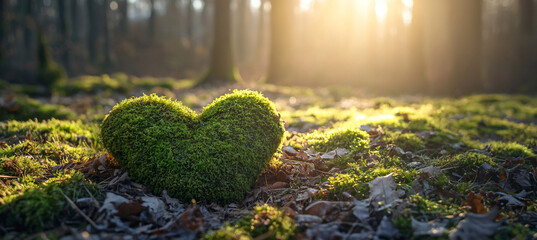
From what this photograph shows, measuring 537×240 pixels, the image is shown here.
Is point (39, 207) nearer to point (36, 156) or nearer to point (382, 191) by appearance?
point (36, 156)

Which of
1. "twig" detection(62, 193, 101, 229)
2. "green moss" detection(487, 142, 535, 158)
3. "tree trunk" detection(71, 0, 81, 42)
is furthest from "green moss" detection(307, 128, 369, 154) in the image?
"tree trunk" detection(71, 0, 81, 42)

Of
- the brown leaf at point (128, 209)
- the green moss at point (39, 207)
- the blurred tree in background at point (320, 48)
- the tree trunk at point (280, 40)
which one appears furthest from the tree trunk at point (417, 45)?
the green moss at point (39, 207)

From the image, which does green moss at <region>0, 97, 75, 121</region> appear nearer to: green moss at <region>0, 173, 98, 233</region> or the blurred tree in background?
green moss at <region>0, 173, 98, 233</region>

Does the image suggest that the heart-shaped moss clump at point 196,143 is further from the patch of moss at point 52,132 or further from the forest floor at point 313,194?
the patch of moss at point 52,132

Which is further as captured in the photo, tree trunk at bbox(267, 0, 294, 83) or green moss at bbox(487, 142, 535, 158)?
tree trunk at bbox(267, 0, 294, 83)

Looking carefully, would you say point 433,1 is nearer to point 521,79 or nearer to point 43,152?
point 521,79

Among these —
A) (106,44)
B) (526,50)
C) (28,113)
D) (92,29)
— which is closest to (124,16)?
(92,29)

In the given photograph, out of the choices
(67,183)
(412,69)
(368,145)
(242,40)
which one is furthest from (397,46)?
(67,183)
